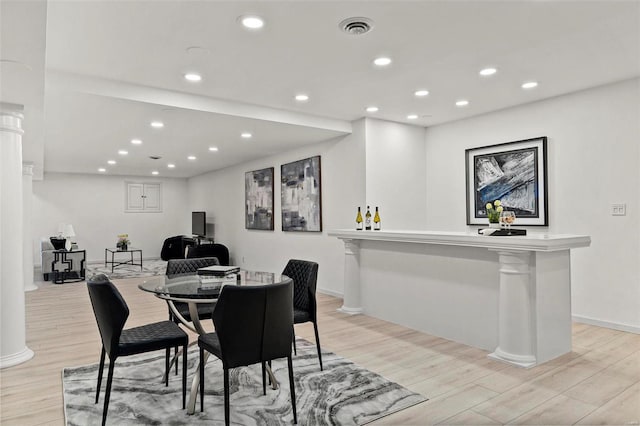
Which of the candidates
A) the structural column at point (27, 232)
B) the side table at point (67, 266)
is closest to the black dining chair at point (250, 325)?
the structural column at point (27, 232)

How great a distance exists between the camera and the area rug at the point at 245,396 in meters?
2.45

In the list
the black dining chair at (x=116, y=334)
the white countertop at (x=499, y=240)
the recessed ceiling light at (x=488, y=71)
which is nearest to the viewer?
the black dining chair at (x=116, y=334)

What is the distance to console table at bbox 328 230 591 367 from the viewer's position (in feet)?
10.7

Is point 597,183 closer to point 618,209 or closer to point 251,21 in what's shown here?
point 618,209

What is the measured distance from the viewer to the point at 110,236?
11.3 m

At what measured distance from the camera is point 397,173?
5.92 m

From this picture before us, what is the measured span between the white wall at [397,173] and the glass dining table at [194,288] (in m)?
2.69

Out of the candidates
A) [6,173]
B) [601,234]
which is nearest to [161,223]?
[6,173]

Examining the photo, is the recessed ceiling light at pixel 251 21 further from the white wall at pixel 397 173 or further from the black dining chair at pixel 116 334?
the white wall at pixel 397 173

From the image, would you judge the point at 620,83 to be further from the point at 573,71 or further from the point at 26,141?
the point at 26,141

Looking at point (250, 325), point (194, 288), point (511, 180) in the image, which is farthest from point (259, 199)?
point (250, 325)

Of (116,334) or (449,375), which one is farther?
(449,375)

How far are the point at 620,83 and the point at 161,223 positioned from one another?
11.2 meters

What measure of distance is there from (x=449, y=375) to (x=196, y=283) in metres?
1.97
